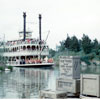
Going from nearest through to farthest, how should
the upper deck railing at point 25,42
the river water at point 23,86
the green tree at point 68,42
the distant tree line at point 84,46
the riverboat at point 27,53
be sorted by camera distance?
the river water at point 23,86
the riverboat at point 27,53
the upper deck railing at point 25,42
the distant tree line at point 84,46
the green tree at point 68,42

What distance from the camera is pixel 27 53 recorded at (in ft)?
65.1

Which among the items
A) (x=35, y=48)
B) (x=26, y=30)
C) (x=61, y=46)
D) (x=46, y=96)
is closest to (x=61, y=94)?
(x=46, y=96)

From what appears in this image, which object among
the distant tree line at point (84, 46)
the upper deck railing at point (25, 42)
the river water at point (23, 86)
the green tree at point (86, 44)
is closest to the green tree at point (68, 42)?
the distant tree line at point (84, 46)

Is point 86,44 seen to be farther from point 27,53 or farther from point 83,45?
point 27,53

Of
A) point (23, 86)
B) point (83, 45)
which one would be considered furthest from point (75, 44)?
point (23, 86)

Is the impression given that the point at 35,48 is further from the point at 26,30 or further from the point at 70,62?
the point at 70,62

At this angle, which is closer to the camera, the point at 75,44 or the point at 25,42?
the point at 25,42

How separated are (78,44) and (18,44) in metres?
7.81

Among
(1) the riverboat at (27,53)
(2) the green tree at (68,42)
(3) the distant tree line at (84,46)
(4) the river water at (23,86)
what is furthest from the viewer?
(2) the green tree at (68,42)

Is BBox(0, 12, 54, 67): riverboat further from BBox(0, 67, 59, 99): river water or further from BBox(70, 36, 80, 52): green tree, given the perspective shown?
BBox(0, 67, 59, 99): river water

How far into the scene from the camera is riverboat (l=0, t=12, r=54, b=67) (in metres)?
19.2

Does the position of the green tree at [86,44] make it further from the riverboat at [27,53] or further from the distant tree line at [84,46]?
the riverboat at [27,53]

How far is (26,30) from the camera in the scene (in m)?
22.3

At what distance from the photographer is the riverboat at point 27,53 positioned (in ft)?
63.1
